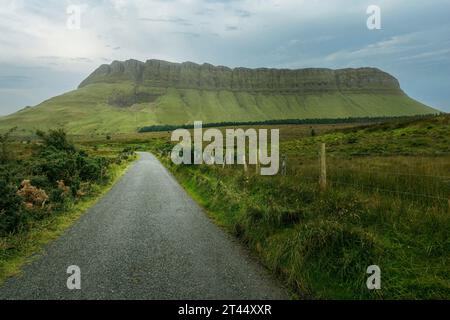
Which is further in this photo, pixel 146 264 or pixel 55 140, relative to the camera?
pixel 55 140

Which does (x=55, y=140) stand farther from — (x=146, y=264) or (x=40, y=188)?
(x=146, y=264)

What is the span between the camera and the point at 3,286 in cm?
670

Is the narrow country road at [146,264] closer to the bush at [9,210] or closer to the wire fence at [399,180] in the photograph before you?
the bush at [9,210]

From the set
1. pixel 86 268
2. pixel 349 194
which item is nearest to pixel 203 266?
pixel 86 268

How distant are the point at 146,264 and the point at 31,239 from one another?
3.93 metres

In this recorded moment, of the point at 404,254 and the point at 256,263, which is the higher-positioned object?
the point at 404,254

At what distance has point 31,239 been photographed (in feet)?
32.1

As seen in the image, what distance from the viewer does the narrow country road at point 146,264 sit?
627 cm

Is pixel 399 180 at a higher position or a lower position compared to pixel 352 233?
higher

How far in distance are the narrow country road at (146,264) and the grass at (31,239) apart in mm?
265

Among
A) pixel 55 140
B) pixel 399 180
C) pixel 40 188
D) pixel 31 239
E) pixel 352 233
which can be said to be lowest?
pixel 31 239

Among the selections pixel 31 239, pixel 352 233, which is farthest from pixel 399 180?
pixel 31 239
